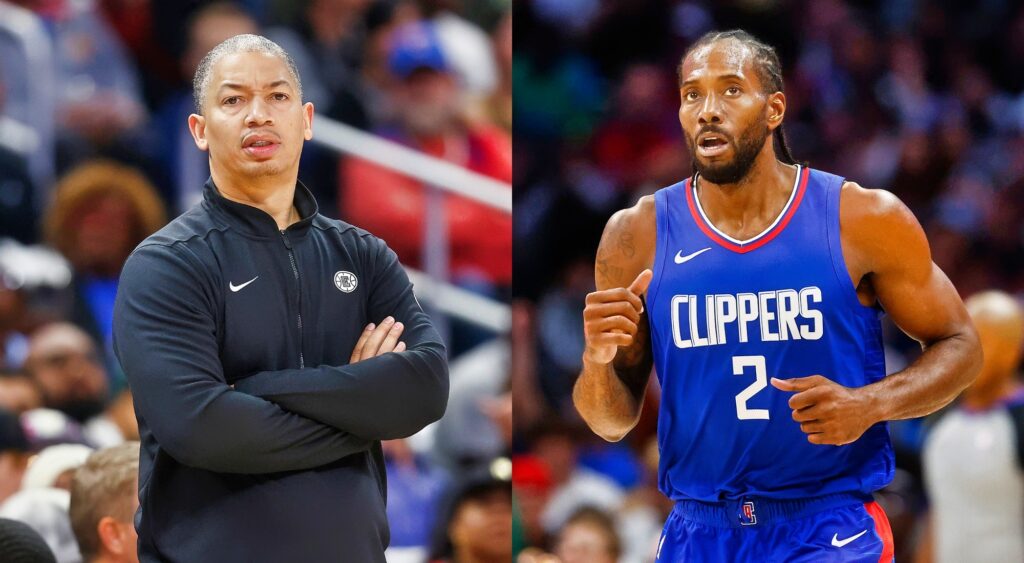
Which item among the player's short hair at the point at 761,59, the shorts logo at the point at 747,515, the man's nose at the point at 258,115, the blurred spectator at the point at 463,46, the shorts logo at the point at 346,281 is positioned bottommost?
the shorts logo at the point at 747,515

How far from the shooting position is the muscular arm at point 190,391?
304 centimetres

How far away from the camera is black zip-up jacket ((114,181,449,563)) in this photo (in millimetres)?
3080

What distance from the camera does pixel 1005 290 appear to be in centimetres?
1013

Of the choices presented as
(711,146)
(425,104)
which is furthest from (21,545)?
(425,104)

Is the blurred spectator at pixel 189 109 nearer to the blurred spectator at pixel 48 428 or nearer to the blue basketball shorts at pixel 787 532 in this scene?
the blurred spectator at pixel 48 428

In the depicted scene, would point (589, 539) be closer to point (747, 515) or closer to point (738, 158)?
point (747, 515)

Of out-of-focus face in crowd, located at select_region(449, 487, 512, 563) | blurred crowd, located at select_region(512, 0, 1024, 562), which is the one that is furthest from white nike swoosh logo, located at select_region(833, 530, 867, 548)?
blurred crowd, located at select_region(512, 0, 1024, 562)

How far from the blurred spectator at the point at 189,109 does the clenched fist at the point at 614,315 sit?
4110 millimetres

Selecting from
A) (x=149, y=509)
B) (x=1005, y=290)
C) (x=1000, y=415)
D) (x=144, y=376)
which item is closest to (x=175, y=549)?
(x=149, y=509)

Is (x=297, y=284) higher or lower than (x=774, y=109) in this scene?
lower

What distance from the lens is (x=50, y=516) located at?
4621 mm

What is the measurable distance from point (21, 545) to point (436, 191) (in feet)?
12.2

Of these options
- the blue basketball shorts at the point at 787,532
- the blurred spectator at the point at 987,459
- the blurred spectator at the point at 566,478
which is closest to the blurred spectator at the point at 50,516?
the blue basketball shorts at the point at 787,532

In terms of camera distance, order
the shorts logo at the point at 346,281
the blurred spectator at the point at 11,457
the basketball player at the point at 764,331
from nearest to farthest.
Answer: the shorts logo at the point at 346,281, the basketball player at the point at 764,331, the blurred spectator at the point at 11,457
